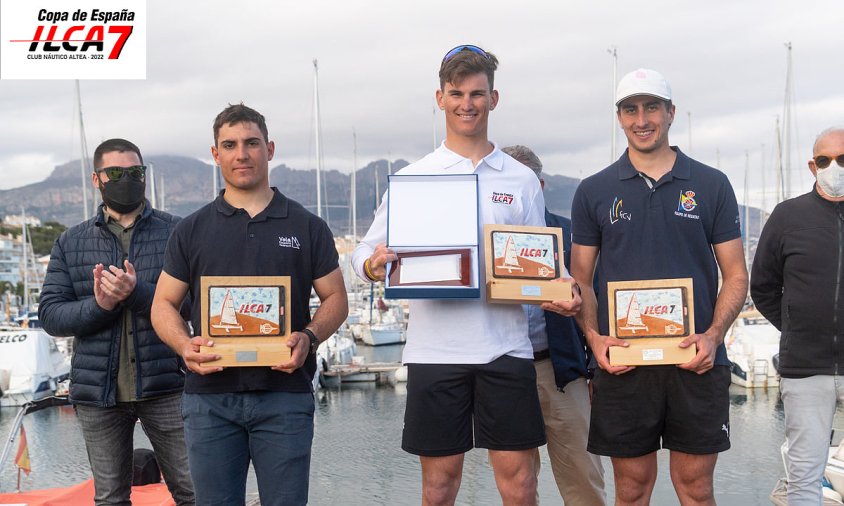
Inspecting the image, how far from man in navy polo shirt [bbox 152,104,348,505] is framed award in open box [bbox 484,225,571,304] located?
2.62 feet

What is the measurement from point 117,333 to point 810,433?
3.87m

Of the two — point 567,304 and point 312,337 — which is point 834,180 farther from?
point 312,337

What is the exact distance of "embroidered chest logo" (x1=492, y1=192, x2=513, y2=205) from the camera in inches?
153

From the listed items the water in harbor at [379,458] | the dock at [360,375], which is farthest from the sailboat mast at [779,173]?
the dock at [360,375]

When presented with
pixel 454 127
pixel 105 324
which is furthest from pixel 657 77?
pixel 105 324

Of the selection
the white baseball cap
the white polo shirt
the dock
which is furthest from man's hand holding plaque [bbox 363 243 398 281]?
the dock

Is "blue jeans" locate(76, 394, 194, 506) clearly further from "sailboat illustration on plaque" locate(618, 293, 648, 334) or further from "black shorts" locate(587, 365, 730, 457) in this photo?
"sailboat illustration on plaque" locate(618, 293, 648, 334)

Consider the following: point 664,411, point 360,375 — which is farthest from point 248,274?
point 360,375

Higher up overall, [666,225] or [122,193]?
[122,193]

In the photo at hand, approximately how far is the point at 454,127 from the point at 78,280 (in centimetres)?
240

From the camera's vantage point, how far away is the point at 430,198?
377cm

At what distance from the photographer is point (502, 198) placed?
12.8ft

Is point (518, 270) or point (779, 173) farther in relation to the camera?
point (779, 173)

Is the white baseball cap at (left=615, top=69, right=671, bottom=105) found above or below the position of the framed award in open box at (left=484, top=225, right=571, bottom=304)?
above
